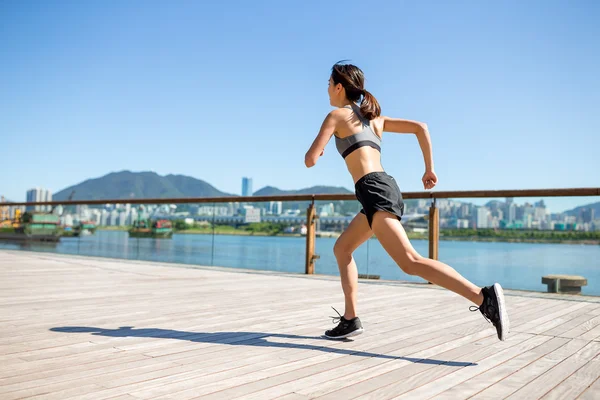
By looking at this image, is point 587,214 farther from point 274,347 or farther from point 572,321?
point 274,347

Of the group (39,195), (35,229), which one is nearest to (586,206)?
(35,229)

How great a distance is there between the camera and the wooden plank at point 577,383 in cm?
147

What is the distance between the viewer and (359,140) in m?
2.15

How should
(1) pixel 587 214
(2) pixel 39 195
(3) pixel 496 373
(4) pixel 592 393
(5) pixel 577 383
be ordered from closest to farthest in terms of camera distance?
1. (4) pixel 592 393
2. (5) pixel 577 383
3. (3) pixel 496 373
4. (1) pixel 587 214
5. (2) pixel 39 195

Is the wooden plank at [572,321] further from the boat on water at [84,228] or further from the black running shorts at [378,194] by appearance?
the boat on water at [84,228]

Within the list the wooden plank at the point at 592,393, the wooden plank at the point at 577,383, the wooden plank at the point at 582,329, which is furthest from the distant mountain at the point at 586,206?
the wooden plank at the point at 592,393

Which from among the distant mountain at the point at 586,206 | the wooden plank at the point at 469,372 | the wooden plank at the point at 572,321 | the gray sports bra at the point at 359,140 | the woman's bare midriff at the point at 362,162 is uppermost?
the gray sports bra at the point at 359,140

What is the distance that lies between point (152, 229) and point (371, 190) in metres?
Answer: 6.06

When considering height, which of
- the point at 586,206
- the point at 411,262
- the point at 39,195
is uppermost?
the point at 39,195

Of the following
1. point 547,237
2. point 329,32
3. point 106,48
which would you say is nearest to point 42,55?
point 106,48

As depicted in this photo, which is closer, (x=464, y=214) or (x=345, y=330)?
(x=345, y=330)

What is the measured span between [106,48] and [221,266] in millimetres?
24576

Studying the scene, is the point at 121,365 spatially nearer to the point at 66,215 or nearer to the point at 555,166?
the point at 66,215

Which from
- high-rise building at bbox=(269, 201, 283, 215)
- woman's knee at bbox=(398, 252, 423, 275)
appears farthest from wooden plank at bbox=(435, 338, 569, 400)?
high-rise building at bbox=(269, 201, 283, 215)
